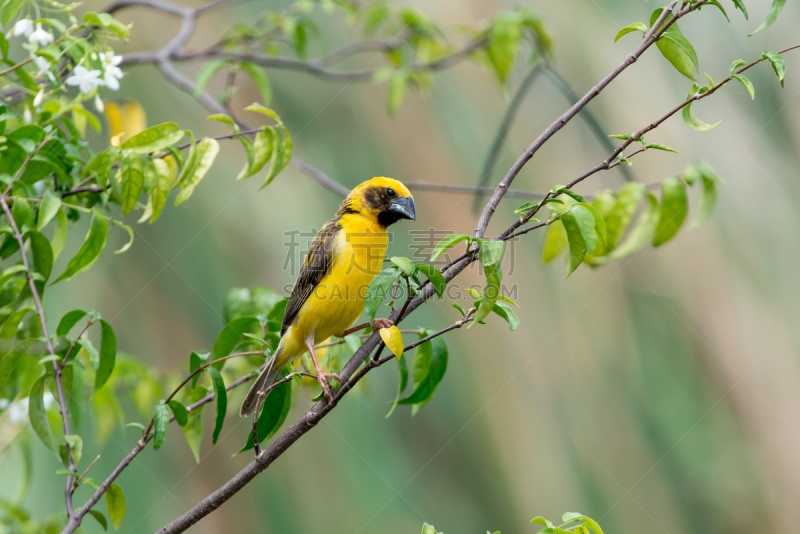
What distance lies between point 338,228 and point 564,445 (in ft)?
7.69

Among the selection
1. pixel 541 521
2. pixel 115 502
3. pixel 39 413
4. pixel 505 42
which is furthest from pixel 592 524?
pixel 505 42

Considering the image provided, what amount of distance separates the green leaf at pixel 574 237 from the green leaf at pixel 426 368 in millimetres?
449

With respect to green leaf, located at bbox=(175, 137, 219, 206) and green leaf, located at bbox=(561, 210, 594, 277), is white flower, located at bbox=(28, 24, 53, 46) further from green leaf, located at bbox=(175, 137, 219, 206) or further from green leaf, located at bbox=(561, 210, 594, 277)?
green leaf, located at bbox=(561, 210, 594, 277)

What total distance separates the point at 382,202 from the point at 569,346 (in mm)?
1908

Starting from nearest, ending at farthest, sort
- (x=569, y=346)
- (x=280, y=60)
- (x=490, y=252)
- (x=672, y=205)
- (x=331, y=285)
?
(x=490, y=252)
(x=672, y=205)
(x=331, y=285)
(x=280, y=60)
(x=569, y=346)

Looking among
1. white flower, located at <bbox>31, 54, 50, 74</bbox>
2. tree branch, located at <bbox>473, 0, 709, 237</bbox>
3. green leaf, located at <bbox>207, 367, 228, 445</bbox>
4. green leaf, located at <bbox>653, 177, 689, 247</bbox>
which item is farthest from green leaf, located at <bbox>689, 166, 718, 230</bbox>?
white flower, located at <bbox>31, 54, 50, 74</bbox>

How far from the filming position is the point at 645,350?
3.89 meters

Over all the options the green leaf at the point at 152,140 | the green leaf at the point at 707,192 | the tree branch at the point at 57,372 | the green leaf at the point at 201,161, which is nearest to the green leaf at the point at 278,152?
the green leaf at the point at 201,161

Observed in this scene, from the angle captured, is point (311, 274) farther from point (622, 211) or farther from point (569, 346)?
point (569, 346)

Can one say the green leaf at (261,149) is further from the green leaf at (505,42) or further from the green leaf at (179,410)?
the green leaf at (505,42)

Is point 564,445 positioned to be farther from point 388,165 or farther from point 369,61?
point 369,61

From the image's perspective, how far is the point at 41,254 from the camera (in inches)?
56.6

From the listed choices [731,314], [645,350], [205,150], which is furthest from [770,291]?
[205,150]

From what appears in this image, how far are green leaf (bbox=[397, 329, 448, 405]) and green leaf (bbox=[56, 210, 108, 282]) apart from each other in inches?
32.0
